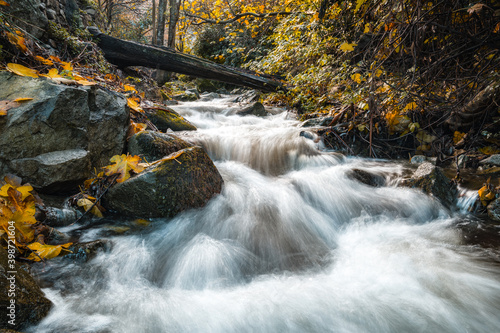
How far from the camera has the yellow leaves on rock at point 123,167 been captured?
104 inches

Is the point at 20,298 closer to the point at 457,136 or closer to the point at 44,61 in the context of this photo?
the point at 44,61

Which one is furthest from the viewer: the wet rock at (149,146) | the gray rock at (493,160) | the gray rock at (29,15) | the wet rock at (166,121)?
the wet rock at (166,121)

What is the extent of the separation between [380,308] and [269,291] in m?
0.76

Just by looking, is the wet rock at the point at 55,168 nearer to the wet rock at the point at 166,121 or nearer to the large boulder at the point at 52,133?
the large boulder at the point at 52,133

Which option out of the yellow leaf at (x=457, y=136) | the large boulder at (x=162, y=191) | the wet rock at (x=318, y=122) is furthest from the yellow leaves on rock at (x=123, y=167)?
the yellow leaf at (x=457, y=136)

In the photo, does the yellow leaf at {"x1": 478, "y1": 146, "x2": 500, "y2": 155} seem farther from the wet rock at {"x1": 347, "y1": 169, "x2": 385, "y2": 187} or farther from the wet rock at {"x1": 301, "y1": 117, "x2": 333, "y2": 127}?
the wet rock at {"x1": 301, "y1": 117, "x2": 333, "y2": 127}

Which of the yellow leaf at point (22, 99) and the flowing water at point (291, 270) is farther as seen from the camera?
the yellow leaf at point (22, 99)

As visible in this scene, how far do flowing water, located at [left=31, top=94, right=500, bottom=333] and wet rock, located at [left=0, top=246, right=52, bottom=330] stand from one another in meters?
0.09

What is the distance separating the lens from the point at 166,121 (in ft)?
15.2

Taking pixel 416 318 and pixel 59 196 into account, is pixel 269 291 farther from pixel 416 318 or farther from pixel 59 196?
pixel 59 196

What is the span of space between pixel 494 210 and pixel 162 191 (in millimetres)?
3484

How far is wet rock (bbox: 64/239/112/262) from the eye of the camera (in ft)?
6.46

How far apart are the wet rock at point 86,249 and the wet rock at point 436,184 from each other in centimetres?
356

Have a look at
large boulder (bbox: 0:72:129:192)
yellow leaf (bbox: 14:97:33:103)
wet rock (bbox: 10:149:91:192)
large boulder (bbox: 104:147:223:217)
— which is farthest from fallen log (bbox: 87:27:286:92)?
large boulder (bbox: 104:147:223:217)
